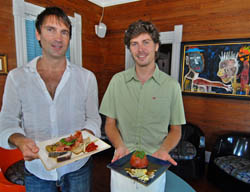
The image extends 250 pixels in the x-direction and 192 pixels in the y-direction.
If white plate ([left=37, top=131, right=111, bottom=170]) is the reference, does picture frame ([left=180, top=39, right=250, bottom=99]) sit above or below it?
above

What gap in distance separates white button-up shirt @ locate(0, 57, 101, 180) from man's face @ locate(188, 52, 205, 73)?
94.5 inches

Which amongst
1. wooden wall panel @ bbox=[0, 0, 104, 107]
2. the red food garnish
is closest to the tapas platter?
the red food garnish

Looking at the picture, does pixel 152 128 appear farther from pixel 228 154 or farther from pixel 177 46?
pixel 177 46

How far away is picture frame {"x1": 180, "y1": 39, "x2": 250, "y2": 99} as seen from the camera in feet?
9.11

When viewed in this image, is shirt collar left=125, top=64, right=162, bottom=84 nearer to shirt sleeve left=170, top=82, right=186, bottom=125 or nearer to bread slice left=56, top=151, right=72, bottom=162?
shirt sleeve left=170, top=82, right=186, bottom=125

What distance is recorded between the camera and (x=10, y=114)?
3.46 ft

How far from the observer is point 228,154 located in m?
2.60

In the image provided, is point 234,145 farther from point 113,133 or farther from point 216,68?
point 113,133

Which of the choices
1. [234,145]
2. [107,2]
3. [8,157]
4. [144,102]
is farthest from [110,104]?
[107,2]

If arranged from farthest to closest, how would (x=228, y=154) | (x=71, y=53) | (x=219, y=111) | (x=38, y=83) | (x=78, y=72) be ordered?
(x=71, y=53), (x=219, y=111), (x=228, y=154), (x=78, y=72), (x=38, y=83)

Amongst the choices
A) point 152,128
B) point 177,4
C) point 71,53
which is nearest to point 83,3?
point 71,53

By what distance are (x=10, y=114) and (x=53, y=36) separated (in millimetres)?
531

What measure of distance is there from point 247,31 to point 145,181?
2.99 metres

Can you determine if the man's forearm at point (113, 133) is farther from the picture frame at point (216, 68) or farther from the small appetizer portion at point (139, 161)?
the picture frame at point (216, 68)
